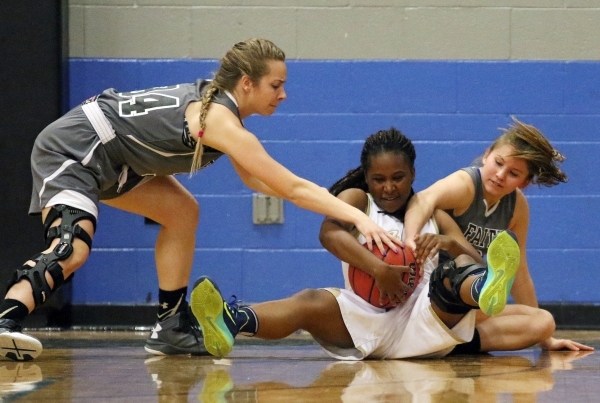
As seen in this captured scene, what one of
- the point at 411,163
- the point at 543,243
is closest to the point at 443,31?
the point at 543,243

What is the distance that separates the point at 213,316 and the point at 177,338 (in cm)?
46

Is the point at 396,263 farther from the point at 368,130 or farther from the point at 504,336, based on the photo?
the point at 368,130

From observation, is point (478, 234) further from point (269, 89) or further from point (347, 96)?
point (347, 96)

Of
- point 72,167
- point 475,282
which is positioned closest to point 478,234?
point 475,282

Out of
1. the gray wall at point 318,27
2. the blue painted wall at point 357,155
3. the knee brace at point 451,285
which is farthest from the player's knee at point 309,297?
the gray wall at point 318,27

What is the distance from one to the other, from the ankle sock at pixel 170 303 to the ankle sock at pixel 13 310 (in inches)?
23.0

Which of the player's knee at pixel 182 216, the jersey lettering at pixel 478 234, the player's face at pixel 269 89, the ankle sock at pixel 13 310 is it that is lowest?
the ankle sock at pixel 13 310

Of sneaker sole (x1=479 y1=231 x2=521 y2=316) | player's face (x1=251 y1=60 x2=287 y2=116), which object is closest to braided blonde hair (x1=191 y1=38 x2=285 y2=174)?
player's face (x1=251 y1=60 x2=287 y2=116)

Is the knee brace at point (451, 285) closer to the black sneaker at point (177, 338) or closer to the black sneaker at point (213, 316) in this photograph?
the black sneaker at point (213, 316)

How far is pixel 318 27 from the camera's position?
5039mm

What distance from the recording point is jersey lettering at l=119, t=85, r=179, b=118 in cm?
331

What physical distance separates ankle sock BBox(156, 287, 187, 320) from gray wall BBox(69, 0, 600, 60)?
1.90 metres

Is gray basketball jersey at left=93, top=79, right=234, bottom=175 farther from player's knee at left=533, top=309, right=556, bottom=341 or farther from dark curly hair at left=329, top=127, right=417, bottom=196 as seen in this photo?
player's knee at left=533, top=309, right=556, bottom=341

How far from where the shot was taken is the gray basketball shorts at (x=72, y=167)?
320cm
